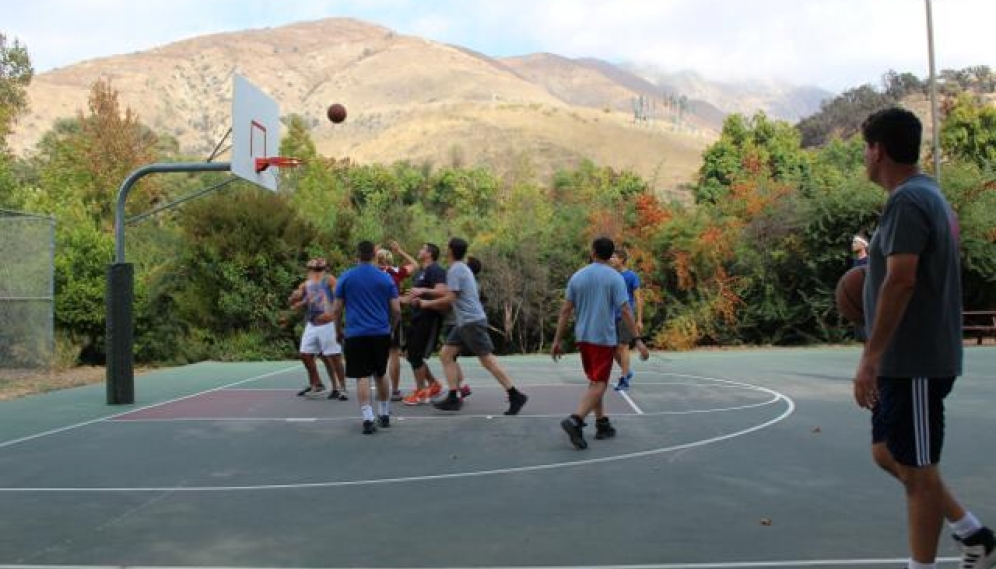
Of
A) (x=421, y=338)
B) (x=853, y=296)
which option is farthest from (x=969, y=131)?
(x=853, y=296)

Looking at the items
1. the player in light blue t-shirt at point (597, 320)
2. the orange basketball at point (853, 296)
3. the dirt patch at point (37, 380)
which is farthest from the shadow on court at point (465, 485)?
the dirt patch at point (37, 380)

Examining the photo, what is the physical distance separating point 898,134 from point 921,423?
1177 millimetres

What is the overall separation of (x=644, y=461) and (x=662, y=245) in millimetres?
17888

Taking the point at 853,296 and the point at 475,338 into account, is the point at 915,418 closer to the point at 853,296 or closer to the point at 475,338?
the point at 853,296

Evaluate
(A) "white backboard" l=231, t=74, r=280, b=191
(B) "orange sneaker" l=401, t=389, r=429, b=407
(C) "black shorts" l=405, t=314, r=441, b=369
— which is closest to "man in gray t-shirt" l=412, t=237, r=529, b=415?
(C) "black shorts" l=405, t=314, r=441, b=369

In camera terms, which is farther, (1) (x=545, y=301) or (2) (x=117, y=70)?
(2) (x=117, y=70)

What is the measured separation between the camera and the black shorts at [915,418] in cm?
370

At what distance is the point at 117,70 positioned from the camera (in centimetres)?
17888

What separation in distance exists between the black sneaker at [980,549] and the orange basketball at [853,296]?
1.10 metres

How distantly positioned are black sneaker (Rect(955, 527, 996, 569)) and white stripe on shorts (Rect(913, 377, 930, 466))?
0.46m

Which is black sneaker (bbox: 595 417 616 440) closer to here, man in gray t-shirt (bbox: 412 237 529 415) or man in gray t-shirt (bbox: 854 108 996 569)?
man in gray t-shirt (bbox: 412 237 529 415)

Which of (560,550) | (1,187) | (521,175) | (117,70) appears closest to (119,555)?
(560,550)

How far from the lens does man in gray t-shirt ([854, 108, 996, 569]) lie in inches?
143

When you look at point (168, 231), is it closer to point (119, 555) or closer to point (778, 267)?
point (778, 267)
